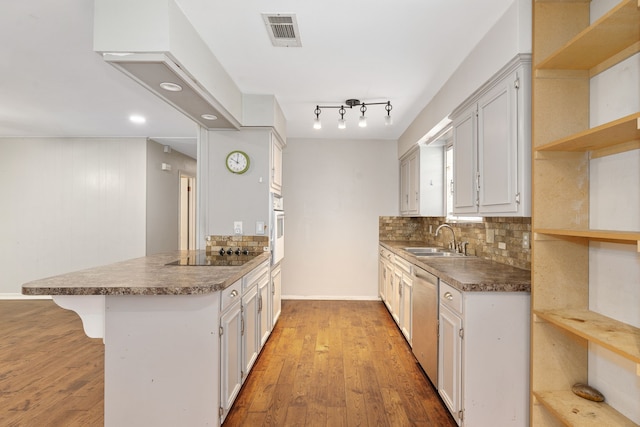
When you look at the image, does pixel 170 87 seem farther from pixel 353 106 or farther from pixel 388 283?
pixel 388 283

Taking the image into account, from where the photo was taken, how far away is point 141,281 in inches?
73.9

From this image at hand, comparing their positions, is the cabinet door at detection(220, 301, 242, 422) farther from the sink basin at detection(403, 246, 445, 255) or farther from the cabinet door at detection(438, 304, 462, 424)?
the sink basin at detection(403, 246, 445, 255)

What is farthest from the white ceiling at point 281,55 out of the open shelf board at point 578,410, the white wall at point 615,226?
the open shelf board at point 578,410

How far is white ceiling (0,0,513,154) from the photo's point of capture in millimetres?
2031

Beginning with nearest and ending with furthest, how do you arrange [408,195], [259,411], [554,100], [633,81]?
1. [633,81]
2. [554,100]
3. [259,411]
4. [408,195]

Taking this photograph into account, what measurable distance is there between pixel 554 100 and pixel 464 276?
112 centimetres

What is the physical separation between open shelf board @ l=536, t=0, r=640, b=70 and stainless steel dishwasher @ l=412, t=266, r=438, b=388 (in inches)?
59.0

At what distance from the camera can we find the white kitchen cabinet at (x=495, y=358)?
1917 millimetres

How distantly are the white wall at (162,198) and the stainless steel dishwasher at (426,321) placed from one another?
4.39 metres

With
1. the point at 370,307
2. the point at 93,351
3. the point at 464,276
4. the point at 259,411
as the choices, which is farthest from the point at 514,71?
the point at 93,351

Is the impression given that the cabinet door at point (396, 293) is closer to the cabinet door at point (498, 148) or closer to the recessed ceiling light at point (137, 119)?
the cabinet door at point (498, 148)

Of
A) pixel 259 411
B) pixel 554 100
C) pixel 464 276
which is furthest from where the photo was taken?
pixel 259 411

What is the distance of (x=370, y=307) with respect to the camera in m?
4.84

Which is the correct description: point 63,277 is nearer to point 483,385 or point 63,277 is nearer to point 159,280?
point 159,280
